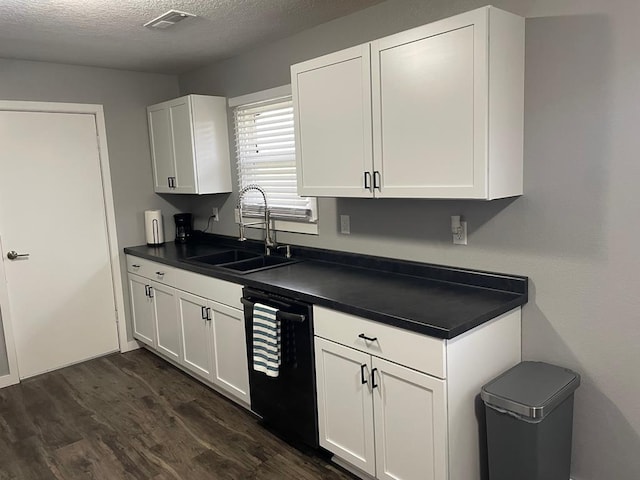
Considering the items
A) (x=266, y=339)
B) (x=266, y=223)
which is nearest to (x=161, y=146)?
(x=266, y=223)

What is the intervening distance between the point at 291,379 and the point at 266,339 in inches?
9.7

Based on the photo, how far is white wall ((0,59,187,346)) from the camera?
3.78 metres

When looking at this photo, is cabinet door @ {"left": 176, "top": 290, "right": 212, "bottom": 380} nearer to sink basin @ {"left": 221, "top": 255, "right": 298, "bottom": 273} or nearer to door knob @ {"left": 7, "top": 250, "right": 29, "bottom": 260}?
sink basin @ {"left": 221, "top": 255, "right": 298, "bottom": 273}

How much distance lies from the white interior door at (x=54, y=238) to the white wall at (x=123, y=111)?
115mm

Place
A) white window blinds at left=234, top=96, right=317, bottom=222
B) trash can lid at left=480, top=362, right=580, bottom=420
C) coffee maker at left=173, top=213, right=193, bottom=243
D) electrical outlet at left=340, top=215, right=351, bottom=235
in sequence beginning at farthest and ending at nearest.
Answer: coffee maker at left=173, top=213, right=193, bottom=243
white window blinds at left=234, top=96, right=317, bottom=222
electrical outlet at left=340, top=215, right=351, bottom=235
trash can lid at left=480, top=362, right=580, bottom=420

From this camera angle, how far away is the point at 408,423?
205 centimetres

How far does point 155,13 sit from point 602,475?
311 cm

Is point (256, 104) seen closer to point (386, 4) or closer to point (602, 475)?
point (386, 4)

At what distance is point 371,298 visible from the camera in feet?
7.55

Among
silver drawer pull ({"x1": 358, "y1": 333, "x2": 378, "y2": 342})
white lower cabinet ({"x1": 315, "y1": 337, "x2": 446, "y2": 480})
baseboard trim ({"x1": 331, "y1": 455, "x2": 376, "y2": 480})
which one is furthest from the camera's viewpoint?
baseboard trim ({"x1": 331, "y1": 455, "x2": 376, "y2": 480})

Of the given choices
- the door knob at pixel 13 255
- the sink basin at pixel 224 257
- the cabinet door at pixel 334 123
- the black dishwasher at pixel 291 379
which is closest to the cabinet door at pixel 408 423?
the black dishwasher at pixel 291 379

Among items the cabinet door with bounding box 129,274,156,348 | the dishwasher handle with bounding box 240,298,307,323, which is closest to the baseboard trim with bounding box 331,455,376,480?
the dishwasher handle with bounding box 240,298,307,323

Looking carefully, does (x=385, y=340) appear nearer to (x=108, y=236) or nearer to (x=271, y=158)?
(x=271, y=158)

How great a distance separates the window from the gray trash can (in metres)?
1.70
